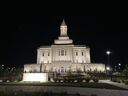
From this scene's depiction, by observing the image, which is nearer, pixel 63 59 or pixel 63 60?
pixel 63 60

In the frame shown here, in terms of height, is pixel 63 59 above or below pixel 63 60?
above

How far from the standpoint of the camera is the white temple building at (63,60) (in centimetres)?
6781

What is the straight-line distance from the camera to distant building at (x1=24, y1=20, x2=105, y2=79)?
6781cm

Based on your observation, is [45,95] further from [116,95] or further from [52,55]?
[52,55]

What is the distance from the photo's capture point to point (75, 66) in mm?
68500

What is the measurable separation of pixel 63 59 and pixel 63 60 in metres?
0.93

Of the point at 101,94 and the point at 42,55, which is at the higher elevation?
the point at 42,55

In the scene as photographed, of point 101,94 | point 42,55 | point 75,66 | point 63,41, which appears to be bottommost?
point 101,94

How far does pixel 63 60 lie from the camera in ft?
230

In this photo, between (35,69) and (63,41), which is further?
(63,41)

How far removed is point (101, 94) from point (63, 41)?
188ft

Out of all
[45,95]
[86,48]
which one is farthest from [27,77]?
[86,48]

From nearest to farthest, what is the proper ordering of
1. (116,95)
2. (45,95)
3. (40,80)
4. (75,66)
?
(45,95), (116,95), (40,80), (75,66)

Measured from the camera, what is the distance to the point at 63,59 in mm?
70875
